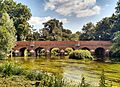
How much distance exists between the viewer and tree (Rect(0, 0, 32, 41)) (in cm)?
7525

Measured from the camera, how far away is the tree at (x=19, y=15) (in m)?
75.2

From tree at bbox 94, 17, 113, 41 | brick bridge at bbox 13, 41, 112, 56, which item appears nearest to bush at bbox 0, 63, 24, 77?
brick bridge at bbox 13, 41, 112, 56

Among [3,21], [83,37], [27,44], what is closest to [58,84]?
[3,21]

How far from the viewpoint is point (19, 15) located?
258ft

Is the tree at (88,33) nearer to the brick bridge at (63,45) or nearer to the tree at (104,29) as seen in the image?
the tree at (104,29)

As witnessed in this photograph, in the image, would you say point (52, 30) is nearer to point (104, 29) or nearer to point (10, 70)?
point (104, 29)

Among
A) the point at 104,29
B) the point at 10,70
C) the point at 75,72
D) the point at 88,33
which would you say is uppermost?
the point at 104,29

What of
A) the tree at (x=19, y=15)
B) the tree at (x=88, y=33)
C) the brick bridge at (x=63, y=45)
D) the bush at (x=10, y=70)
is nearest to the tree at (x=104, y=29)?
the tree at (x=88, y=33)

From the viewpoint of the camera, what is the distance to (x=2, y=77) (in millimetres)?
18453

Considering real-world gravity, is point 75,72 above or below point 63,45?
below

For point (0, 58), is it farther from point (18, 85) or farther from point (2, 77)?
point (18, 85)

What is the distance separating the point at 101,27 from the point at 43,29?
76.7 ft

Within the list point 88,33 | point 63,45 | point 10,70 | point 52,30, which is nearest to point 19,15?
point 63,45

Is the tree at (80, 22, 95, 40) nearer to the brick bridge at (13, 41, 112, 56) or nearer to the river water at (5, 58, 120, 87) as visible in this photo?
the brick bridge at (13, 41, 112, 56)
